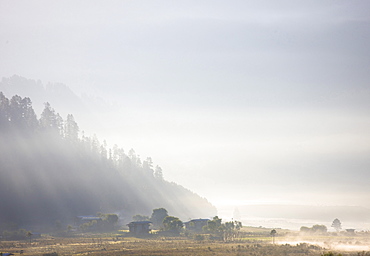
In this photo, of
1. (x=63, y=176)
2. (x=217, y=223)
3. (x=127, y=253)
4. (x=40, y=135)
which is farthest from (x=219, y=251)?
(x=40, y=135)

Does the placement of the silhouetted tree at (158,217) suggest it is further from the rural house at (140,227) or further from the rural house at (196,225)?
the rural house at (140,227)

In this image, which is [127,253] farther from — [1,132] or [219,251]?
[1,132]

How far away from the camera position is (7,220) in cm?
13662

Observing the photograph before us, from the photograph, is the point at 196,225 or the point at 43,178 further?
→ the point at 43,178

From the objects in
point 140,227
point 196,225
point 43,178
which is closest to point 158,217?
point 196,225

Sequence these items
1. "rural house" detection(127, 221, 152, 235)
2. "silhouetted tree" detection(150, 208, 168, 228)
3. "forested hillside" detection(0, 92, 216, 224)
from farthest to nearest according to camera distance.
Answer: "silhouetted tree" detection(150, 208, 168, 228) → "forested hillside" detection(0, 92, 216, 224) → "rural house" detection(127, 221, 152, 235)

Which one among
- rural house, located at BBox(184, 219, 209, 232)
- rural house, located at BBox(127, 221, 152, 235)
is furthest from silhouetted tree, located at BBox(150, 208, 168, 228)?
rural house, located at BBox(127, 221, 152, 235)

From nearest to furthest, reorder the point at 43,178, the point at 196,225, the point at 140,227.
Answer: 1. the point at 140,227
2. the point at 196,225
3. the point at 43,178

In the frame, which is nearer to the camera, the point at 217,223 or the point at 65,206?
the point at 217,223

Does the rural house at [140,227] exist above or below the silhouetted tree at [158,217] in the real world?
below

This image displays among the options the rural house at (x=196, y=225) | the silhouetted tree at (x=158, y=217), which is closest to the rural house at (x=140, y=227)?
the rural house at (x=196, y=225)

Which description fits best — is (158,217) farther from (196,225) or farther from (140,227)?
(140,227)

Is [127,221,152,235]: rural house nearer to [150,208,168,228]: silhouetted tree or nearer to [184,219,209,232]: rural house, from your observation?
[184,219,209,232]: rural house

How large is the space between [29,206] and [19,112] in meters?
63.1
